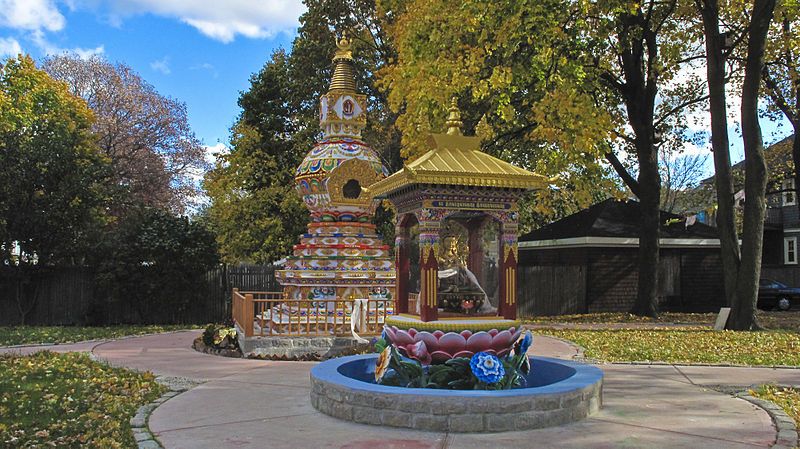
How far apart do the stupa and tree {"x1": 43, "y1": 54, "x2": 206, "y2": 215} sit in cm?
1841

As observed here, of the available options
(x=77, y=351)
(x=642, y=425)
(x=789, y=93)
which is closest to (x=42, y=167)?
(x=77, y=351)

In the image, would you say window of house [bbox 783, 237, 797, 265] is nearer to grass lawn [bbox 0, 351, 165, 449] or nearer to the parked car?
the parked car

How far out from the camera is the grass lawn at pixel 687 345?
→ 12281mm

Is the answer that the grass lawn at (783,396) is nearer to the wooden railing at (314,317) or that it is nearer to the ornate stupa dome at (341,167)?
the wooden railing at (314,317)

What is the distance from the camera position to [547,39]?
16359 mm

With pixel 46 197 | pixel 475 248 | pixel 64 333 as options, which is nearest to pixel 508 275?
pixel 475 248

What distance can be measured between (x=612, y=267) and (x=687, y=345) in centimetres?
981

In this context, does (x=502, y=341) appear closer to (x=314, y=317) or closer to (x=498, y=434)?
(x=498, y=434)

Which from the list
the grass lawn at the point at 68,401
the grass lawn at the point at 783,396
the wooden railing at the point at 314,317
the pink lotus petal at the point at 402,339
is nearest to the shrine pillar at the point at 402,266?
the pink lotus petal at the point at 402,339

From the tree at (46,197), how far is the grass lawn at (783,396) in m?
18.7

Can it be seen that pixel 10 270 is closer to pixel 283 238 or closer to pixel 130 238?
pixel 130 238

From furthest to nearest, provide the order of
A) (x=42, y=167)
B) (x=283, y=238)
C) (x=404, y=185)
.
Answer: (x=283, y=238) < (x=42, y=167) < (x=404, y=185)

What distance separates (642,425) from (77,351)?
430 inches

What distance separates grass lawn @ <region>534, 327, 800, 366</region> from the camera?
1228 centimetres
